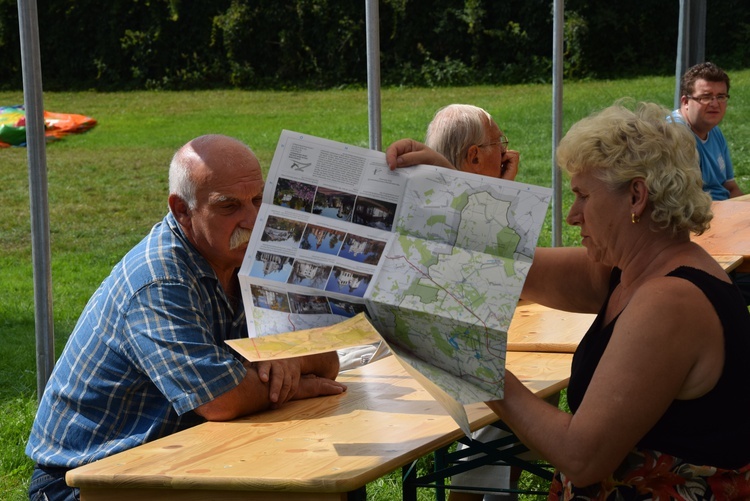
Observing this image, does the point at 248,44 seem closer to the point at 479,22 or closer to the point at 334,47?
the point at 334,47

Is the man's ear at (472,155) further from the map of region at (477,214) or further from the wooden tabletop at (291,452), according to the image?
the map of region at (477,214)

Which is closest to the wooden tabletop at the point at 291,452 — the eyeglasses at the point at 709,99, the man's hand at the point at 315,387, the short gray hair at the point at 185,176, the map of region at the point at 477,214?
the man's hand at the point at 315,387

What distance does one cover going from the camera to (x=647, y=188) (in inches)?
74.8

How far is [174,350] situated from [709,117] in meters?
4.70

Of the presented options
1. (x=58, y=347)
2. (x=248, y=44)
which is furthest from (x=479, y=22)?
(x=58, y=347)

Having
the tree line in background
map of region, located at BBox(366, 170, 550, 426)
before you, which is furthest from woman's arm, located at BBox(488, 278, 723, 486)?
the tree line in background

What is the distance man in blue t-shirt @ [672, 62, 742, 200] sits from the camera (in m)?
5.99

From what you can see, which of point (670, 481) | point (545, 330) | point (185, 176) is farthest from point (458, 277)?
point (545, 330)

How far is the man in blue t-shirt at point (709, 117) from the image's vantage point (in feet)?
19.6

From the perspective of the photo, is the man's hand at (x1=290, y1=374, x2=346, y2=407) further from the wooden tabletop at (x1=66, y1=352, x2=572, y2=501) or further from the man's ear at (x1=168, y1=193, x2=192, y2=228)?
the man's ear at (x1=168, y1=193, x2=192, y2=228)

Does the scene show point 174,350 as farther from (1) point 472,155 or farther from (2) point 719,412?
(1) point 472,155

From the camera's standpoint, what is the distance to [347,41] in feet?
58.4

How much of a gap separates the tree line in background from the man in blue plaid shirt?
51.6 ft

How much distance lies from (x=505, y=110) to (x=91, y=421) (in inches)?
497
